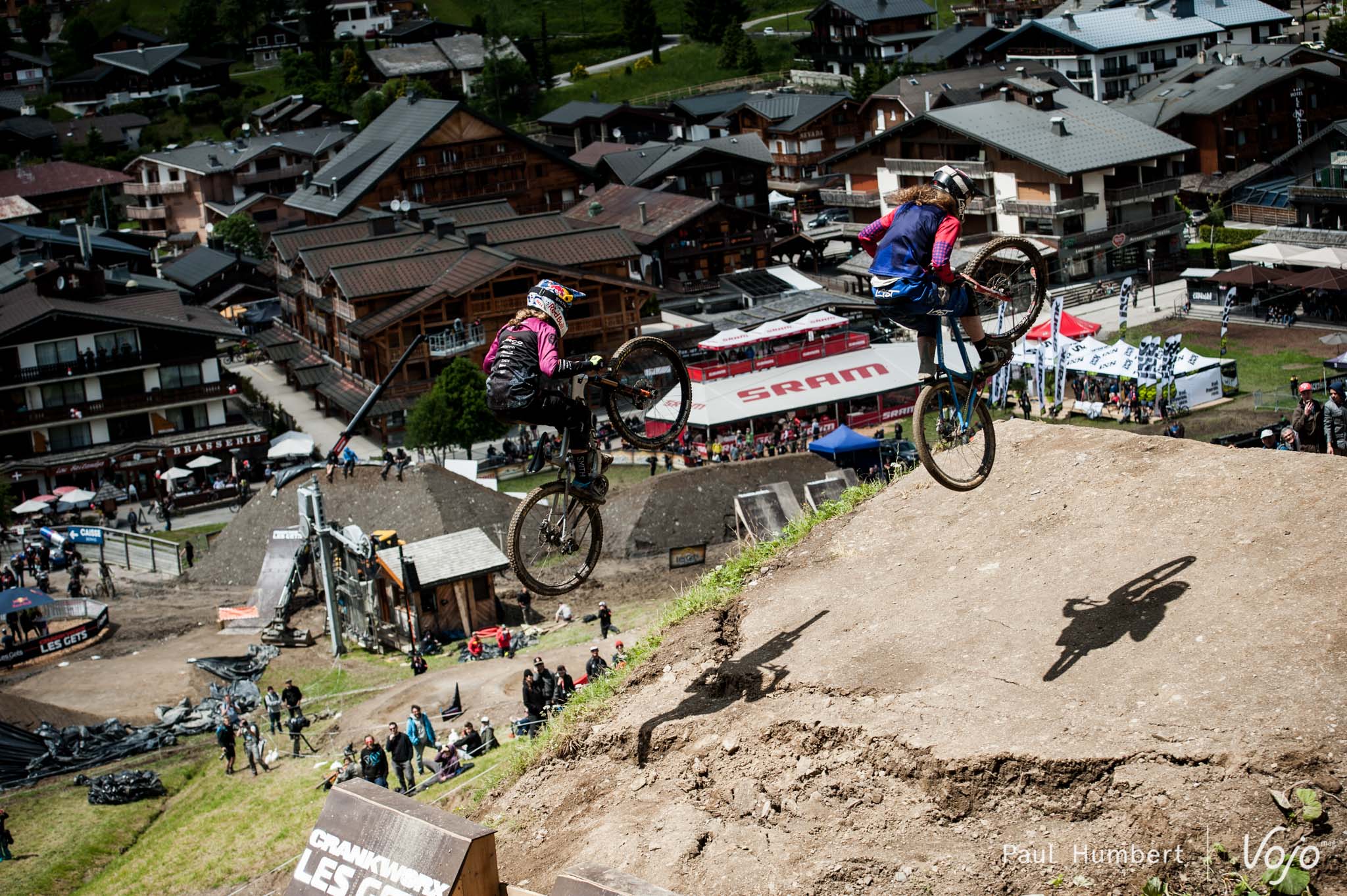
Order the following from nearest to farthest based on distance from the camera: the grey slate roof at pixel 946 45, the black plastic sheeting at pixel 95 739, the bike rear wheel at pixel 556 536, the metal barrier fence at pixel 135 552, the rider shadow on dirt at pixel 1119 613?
the rider shadow on dirt at pixel 1119 613 → the bike rear wheel at pixel 556 536 → the black plastic sheeting at pixel 95 739 → the metal barrier fence at pixel 135 552 → the grey slate roof at pixel 946 45

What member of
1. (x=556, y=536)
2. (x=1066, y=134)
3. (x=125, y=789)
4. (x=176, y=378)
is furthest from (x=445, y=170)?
(x=556, y=536)

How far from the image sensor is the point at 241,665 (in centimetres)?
4241

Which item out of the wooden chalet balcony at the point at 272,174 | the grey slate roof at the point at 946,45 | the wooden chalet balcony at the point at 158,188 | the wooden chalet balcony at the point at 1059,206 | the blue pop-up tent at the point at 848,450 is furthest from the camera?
the grey slate roof at the point at 946,45

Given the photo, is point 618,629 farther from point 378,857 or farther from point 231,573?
point 378,857

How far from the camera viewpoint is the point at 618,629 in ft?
128

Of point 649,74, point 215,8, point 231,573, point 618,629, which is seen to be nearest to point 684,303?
point 231,573

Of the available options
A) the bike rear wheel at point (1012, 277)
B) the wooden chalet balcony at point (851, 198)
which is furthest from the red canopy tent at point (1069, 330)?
the bike rear wheel at point (1012, 277)

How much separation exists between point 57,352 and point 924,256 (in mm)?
64870

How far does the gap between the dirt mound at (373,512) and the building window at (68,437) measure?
21.3m

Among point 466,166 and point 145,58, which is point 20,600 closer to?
point 466,166

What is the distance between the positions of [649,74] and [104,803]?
422ft

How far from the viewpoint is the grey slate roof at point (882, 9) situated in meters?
144

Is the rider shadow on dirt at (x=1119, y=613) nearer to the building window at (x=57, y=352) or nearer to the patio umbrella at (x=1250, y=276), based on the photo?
the patio umbrella at (x=1250, y=276)

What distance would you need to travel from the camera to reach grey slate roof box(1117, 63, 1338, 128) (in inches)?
3868
